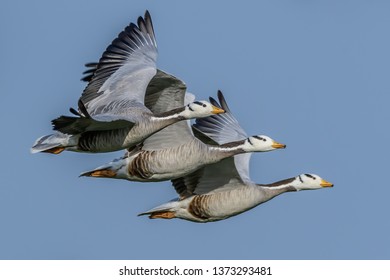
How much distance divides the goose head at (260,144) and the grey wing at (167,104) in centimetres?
102

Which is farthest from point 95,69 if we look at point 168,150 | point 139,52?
point 168,150

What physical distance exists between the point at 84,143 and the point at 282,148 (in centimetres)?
344

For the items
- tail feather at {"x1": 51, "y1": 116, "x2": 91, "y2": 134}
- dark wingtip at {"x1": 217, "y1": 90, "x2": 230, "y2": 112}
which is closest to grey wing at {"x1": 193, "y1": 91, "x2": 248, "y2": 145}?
dark wingtip at {"x1": 217, "y1": 90, "x2": 230, "y2": 112}

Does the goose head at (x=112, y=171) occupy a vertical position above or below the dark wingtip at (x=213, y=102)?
below

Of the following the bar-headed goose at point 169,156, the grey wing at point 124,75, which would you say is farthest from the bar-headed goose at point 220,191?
the grey wing at point 124,75

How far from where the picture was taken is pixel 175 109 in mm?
19125

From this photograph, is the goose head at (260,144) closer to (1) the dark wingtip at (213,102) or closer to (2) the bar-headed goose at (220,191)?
(2) the bar-headed goose at (220,191)

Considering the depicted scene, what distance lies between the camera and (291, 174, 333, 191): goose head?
67.8 feet

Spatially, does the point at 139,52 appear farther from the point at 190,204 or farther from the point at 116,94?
the point at 190,204

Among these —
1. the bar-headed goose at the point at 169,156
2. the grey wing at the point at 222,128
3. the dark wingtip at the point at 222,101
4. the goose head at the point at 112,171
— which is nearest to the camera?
the bar-headed goose at the point at 169,156

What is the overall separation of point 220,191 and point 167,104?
1791 mm

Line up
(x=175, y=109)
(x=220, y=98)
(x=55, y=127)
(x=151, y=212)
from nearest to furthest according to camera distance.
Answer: (x=55, y=127)
(x=175, y=109)
(x=151, y=212)
(x=220, y=98)

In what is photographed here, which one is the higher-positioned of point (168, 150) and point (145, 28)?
point (145, 28)

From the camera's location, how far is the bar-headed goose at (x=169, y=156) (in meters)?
19.3
